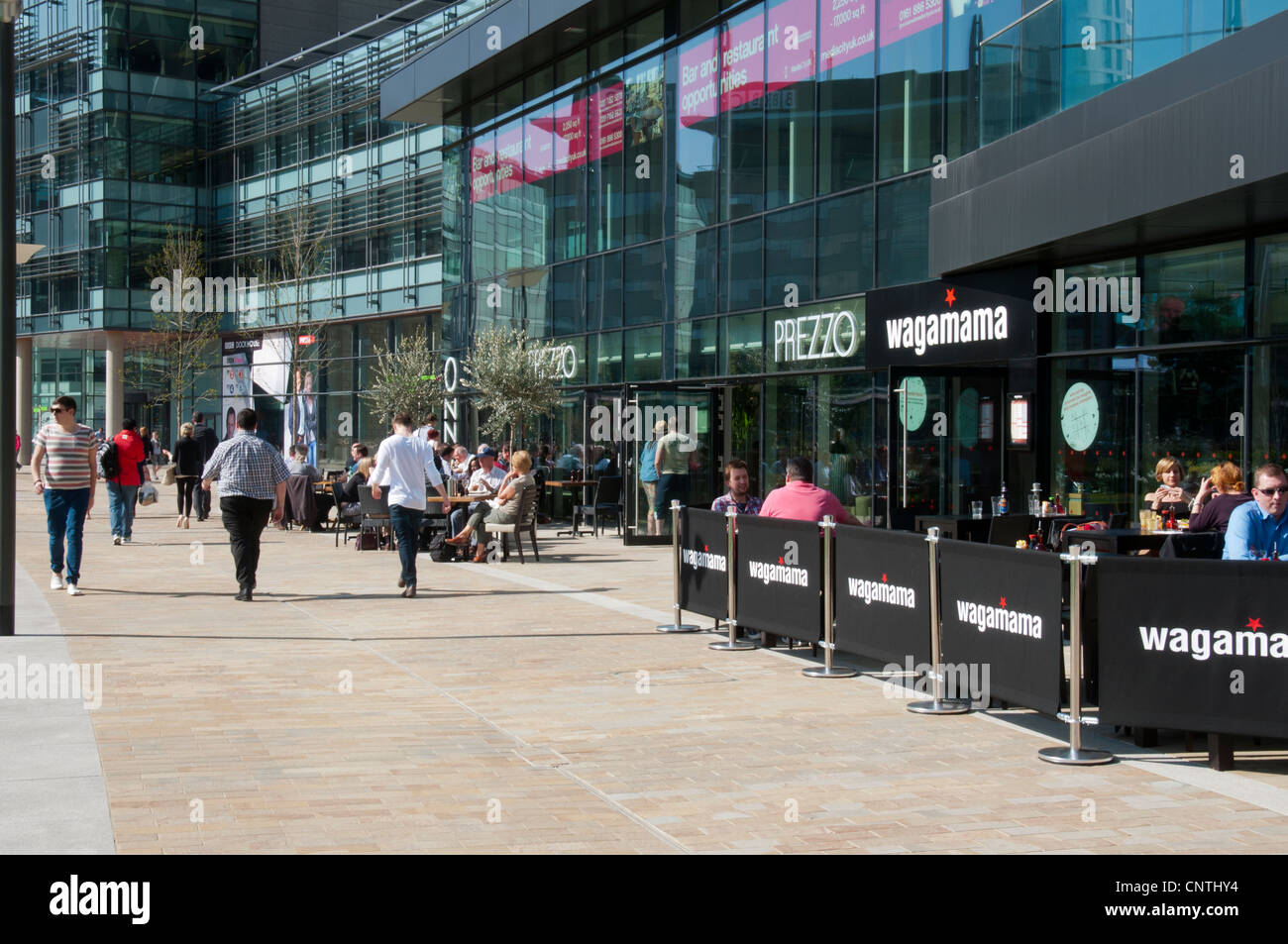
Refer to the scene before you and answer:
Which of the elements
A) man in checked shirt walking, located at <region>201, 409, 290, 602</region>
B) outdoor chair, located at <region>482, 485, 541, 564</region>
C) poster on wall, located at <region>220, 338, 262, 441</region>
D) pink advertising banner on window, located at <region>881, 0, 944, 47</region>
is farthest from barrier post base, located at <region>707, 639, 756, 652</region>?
poster on wall, located at <region>220, 338, 262, 441</region>

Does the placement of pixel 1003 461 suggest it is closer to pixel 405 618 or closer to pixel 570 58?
pixel 405 618

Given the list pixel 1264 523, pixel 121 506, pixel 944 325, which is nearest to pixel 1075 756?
pixel 1264 523

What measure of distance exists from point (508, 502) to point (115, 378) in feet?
138

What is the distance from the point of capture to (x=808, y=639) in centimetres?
1034

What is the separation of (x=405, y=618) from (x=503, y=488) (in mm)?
5847

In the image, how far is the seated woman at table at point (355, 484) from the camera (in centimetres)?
2163

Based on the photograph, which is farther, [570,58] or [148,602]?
[570,58]

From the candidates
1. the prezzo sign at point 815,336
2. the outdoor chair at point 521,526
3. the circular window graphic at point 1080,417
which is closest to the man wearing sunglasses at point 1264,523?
the circular window graphic at point 1080,417

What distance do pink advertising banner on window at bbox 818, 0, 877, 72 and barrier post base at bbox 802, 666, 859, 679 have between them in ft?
38.2

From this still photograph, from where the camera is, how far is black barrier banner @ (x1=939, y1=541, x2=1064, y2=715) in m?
7.52

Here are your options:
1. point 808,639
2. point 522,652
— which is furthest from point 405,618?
point 808,639

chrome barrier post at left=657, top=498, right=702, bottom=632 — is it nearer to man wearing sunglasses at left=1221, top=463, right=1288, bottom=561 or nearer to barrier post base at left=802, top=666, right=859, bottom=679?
barrier post base at left=802, top=666, right=859, bottom=679

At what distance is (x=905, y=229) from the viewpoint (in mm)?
18281
